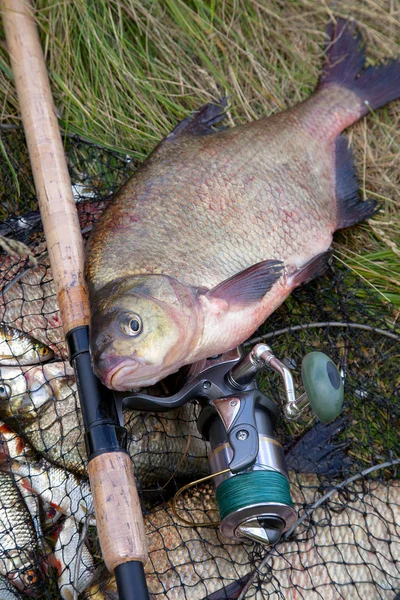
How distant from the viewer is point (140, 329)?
1.94m

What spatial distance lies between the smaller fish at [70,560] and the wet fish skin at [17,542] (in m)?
0.09

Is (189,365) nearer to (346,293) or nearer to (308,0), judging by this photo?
(346,293)

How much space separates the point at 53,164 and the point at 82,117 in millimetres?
823

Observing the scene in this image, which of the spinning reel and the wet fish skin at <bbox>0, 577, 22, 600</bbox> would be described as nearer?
the spinning reel

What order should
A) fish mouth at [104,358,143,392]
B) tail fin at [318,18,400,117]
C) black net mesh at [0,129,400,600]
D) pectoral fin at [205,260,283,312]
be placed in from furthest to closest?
tail fin at [318,18,400,117] → black net mesh at [0,129,400,600] → pectoral fin at [205,260,283,312] → fish mouth at [104,358,143,392]

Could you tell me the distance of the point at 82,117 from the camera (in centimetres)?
314

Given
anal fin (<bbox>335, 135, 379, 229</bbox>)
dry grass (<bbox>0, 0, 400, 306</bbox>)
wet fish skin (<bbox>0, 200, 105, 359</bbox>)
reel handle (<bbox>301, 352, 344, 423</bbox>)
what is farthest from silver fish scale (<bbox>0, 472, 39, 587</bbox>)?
anal fin (<bbox>335, 135, 379, 229</bbox>)

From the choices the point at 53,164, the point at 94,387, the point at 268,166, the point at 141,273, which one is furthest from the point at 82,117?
the point at 94,387

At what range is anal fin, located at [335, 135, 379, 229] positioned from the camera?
2836mm

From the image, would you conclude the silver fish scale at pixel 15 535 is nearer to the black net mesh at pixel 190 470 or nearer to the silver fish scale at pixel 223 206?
the black net mesh at pixel 190 470

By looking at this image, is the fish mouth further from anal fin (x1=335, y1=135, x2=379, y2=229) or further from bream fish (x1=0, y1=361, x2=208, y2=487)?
anal fin (x1=335, y1=135, x2=379, y2=229)

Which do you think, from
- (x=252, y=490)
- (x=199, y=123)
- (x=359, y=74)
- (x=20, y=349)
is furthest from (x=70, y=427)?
(x=359, y=74)

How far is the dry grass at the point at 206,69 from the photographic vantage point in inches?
124

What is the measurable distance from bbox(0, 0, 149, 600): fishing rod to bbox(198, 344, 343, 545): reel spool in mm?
306
